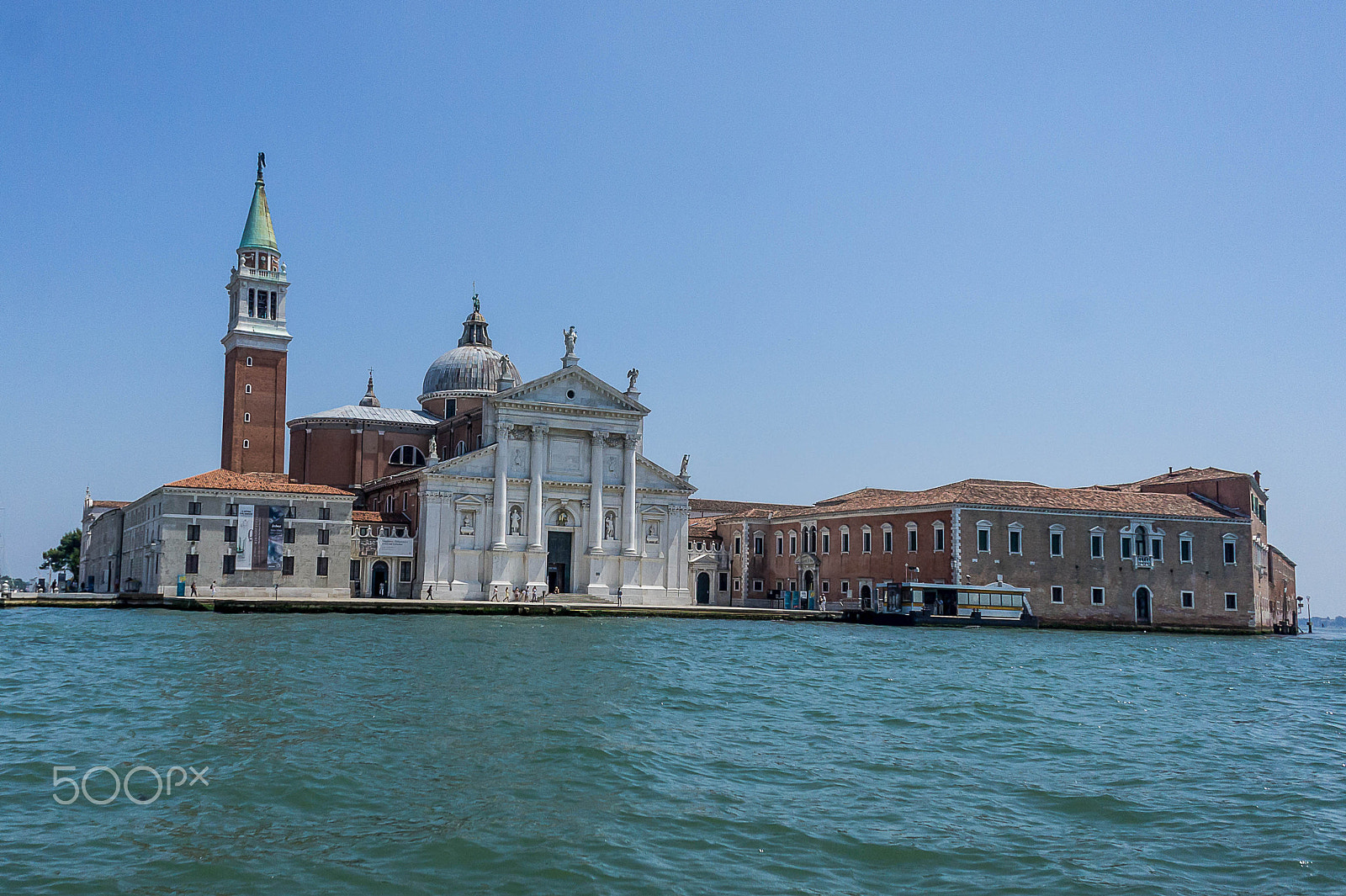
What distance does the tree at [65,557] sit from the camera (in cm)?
7012

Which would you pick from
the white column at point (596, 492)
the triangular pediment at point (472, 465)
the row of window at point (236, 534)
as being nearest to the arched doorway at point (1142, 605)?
the white column at point (596, 492)

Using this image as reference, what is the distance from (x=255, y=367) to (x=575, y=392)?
1429 cm

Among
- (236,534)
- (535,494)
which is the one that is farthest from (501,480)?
(236,534)

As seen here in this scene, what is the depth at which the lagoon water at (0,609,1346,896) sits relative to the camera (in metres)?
7.67

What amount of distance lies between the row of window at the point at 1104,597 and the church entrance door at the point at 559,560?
19.0 meters

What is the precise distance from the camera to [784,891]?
7297 mm

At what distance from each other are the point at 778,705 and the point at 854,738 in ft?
9.62

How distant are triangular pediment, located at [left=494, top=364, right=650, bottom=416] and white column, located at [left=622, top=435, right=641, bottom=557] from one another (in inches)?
58.9

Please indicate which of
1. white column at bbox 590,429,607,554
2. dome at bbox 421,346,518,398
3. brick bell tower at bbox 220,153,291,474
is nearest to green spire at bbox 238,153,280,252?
brick bell tower at bbox 220,153,291,474

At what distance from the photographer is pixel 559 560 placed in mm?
47969

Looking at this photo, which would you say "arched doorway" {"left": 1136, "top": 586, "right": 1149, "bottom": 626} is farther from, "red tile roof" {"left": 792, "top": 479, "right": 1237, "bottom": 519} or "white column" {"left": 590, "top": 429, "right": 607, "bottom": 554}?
"white column" {"left": 590, "top": 429, "right": 607, "bottom": 554}

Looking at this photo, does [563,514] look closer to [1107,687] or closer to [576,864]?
[1107,687]

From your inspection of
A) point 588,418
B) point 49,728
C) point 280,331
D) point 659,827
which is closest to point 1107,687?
point 659,827

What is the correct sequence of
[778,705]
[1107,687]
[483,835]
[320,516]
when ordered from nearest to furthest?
[483,835]
[778,705]
[1107,687]
[320,516]
